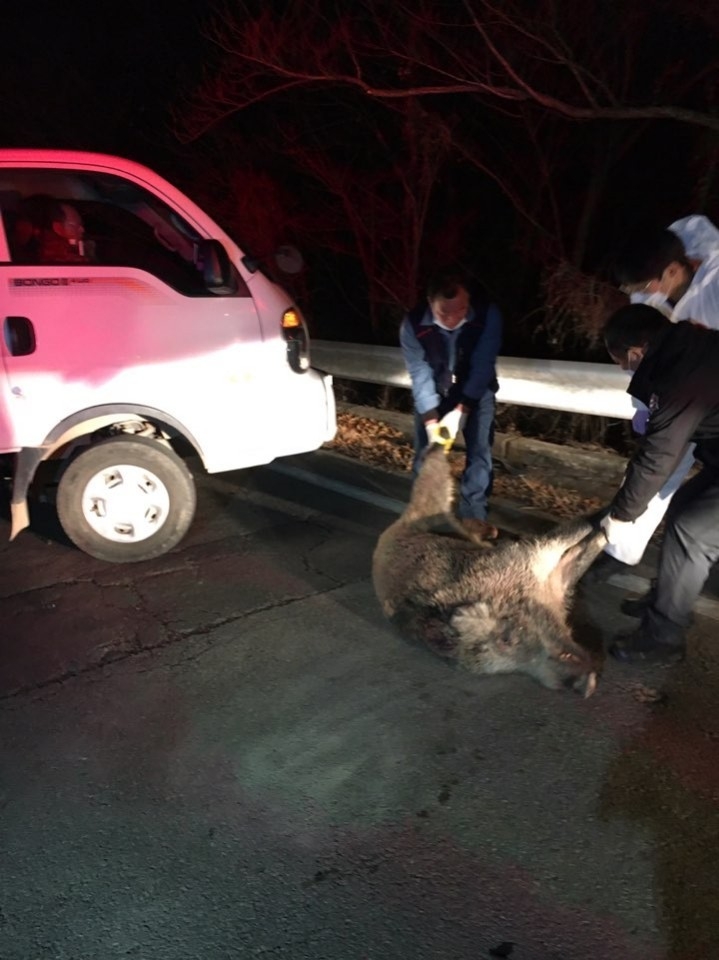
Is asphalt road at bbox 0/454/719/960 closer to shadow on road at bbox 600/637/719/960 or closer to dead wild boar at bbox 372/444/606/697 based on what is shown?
shadow on road at bbox 600/637/719/960

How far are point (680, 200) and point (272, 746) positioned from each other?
940 centimetres

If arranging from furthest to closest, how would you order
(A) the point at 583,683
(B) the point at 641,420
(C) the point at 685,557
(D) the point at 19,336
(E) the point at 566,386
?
(E) the point at 566,386 → (D) the point at 19,336 → (B) the point at 641,420 → (C) the point at 685,557 → (A) the point at 583,683

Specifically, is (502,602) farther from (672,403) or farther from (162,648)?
(162,648)

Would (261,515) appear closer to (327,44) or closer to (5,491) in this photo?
(5,491)

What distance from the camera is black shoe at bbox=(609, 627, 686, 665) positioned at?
353cm

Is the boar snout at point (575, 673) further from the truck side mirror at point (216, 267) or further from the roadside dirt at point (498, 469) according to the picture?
the truck side mirror at point (216, 267)

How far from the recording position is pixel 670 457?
126 inches

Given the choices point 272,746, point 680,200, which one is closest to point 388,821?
point 272,746

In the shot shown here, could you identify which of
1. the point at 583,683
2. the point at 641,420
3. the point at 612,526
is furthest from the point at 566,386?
the point at 583,683

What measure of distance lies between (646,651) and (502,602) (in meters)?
0.78

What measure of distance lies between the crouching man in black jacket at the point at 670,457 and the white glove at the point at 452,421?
4.20 feet

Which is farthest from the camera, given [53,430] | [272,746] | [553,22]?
[553,22]

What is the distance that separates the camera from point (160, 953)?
7.47 ft

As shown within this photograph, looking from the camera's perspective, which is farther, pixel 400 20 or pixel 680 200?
pixel 680 200
